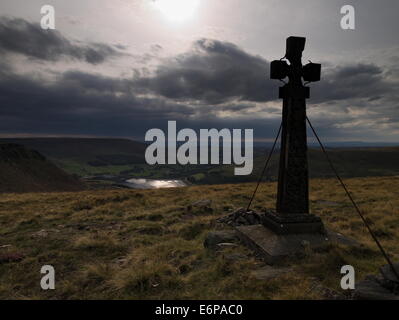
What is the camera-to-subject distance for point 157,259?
712 centimetres

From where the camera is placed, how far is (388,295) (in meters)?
4.18

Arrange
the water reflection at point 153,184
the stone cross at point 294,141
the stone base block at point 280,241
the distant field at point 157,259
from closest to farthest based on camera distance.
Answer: the distant field at point 157,259, the stone base block at point 280,241, the stone cross at point 294,141, the water reflection at point 153,184

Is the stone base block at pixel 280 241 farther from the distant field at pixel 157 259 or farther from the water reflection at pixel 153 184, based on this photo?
the water reflection at pixel 153 184

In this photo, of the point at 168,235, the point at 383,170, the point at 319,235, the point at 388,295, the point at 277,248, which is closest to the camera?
the point at 388,295

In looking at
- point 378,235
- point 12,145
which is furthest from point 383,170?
point 12,145

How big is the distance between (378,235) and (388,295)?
18.7 feet

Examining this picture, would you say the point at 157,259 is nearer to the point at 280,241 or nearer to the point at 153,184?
the point at 280,241

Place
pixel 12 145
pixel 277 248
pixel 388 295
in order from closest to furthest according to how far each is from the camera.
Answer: pixel 388 295
pixel 277 248
pixel 12 145

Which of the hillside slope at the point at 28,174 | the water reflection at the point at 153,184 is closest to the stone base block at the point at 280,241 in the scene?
the hillside slope at the point at 28,174

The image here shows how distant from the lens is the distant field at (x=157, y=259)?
17.6 feet

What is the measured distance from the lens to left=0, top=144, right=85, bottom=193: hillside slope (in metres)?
65.6

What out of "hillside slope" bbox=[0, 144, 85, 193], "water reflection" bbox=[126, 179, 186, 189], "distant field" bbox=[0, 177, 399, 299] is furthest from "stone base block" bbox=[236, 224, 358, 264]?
"water reflection" bbox=[126, 179, 186, 189]

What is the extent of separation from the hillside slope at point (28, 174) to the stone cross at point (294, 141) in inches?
2849
